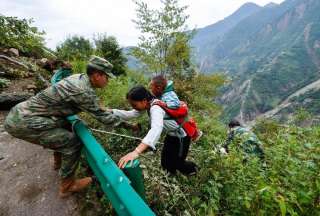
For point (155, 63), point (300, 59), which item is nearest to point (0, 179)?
point (155, 63)

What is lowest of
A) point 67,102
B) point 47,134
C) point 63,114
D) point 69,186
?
point 69,186

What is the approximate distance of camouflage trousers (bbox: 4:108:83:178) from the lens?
A: 3252mm

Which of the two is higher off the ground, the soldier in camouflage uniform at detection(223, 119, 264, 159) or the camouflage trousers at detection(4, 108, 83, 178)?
the camouflage trousers at detection(4, 108, 83, 178)

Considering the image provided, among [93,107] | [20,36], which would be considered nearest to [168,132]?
[93,107]

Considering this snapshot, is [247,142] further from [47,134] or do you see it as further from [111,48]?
[111,48]

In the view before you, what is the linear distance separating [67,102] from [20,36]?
8.69 m

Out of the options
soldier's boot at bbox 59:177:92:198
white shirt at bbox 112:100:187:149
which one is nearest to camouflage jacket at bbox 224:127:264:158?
white shirt at bbox 112:100:187:149

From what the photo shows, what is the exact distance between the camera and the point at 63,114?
11.2 ft

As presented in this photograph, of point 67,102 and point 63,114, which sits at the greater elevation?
point 67,102

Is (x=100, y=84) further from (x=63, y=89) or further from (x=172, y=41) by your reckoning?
(x=172, y=41)

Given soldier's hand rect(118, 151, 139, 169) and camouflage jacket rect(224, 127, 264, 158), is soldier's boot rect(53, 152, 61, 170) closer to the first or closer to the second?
soldier's hand rect(118, 151, 139, 169)

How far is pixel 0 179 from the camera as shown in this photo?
3.84 metres

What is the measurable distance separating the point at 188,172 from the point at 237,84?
182 metres

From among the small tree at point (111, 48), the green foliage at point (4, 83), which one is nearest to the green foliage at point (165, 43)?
the small tree at point (111, 48)
